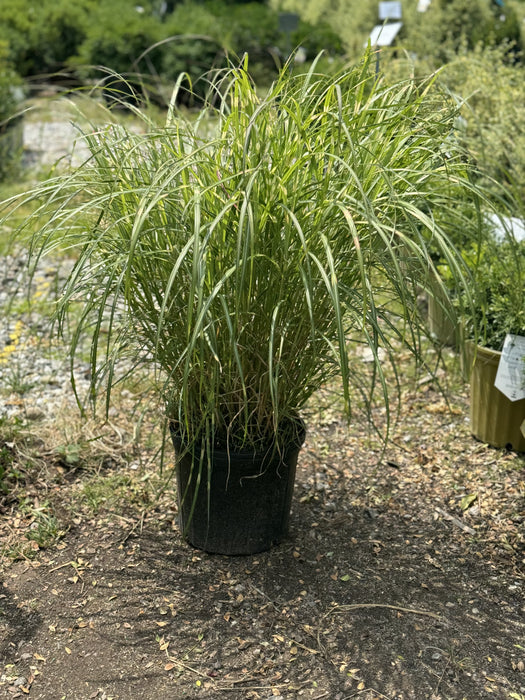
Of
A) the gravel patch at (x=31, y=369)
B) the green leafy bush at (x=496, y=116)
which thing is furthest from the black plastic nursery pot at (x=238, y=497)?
the green leafy bush at (x=496, y=116)

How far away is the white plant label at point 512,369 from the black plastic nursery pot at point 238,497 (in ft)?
2.97

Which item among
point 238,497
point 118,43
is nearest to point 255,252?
point 238,497

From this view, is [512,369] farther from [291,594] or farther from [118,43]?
[118,43]

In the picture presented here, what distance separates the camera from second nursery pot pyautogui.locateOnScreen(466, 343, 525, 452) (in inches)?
109

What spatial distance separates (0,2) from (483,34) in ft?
23.5

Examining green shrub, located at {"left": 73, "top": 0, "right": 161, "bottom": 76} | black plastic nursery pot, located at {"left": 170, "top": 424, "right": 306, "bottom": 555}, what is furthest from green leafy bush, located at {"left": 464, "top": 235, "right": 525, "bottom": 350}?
green shrub, located at {"left": 73, "top": 0, "right": 161, "bottom": 76}

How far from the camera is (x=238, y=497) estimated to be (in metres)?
2.09

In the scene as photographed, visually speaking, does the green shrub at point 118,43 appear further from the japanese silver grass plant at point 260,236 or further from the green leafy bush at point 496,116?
the japanese silver grass plant at point 260,236

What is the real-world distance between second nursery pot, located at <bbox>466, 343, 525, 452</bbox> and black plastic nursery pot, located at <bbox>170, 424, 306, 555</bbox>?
3.15 feet

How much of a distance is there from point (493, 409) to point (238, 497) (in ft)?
3.77

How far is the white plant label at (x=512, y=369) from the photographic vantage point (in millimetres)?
2662

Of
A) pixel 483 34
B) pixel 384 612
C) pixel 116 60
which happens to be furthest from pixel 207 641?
pixel 116 60

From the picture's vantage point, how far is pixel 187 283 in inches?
76.0

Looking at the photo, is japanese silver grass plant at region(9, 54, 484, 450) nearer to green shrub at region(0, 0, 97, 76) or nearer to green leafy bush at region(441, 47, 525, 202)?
green leafy bush at region(441, 47, 525, 202)
